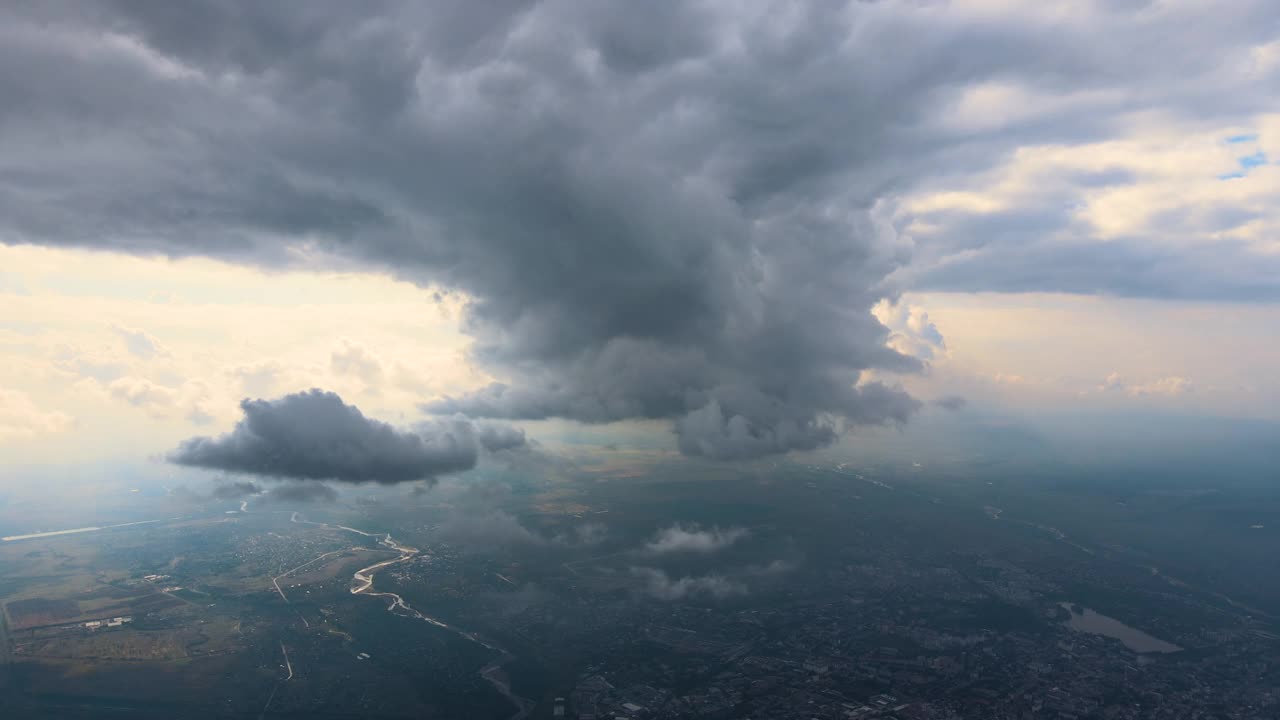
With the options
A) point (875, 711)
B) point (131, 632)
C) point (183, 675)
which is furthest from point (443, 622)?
point (875, 711)

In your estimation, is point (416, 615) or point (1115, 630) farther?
point (1115, 630)

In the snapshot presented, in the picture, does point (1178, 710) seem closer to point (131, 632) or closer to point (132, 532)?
point (131, 632)

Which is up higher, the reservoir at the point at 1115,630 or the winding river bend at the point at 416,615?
the winding river bend at the point at 416,615

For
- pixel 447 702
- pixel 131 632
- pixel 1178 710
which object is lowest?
pixel 1178 710

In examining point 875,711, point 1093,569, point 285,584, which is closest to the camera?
point 875,711

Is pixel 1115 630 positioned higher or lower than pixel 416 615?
lower
